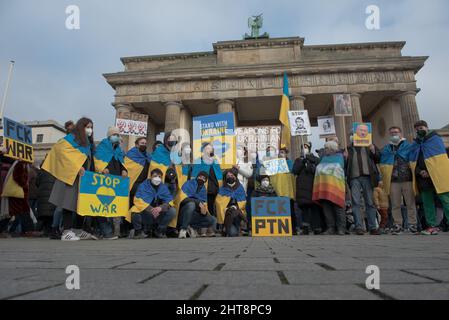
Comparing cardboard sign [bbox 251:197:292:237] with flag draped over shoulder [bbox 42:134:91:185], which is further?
cardboard sign [bbox 251:197:292:237]

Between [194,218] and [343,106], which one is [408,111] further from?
[194,218]

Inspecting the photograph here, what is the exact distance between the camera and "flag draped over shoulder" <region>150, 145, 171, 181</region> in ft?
20.9

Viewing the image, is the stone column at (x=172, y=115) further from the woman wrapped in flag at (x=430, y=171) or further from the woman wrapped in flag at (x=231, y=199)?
Result: the woman wrapped in flag at (x=430, y=171)

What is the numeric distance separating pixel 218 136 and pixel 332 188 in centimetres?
281

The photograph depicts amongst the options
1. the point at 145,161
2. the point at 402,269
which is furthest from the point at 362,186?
the point at 402,269

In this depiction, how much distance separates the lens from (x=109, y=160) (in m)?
5.81

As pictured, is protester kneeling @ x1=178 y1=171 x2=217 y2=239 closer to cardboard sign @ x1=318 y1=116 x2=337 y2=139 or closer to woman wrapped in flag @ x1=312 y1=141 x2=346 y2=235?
woman wrapped in flag @ x1=312 y1=141 x2=346 y2=235

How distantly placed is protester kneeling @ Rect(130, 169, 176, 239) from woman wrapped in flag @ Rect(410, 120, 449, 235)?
4499mm

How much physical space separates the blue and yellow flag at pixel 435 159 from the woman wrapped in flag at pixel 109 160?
17.9 ft

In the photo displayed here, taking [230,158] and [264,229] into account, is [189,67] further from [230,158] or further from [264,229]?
[264,229]

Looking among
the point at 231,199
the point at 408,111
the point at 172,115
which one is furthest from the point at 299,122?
the point at 408,111

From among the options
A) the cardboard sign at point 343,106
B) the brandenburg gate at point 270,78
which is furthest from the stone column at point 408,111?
the cardboard sign at point 343,106

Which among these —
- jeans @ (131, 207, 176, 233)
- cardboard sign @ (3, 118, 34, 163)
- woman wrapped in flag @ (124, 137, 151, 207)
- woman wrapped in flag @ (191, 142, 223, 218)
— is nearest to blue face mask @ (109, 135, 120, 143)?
woman wrapped in flag @ (124, 137, 151, 207)

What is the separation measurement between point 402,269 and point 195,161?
19.3 ft
